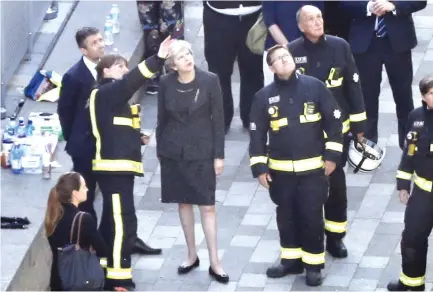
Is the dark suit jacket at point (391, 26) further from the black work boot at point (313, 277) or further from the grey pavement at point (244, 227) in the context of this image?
the black work boot at point (313, 277)

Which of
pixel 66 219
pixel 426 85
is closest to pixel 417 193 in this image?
pixel 426 85

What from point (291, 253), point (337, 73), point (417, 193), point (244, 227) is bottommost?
point (244, 227)

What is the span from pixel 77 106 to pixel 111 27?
3.24 meters

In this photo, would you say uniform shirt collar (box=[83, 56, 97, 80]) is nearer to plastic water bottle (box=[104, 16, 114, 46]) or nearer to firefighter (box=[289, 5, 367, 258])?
firefighter (box=[289, 5, 367, 258])

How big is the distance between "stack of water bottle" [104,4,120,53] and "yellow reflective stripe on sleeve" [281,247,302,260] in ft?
11.7

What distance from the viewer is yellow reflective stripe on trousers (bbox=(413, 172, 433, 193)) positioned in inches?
459

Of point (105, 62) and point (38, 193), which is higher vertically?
point (105, 62)

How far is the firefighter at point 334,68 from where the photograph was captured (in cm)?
1236

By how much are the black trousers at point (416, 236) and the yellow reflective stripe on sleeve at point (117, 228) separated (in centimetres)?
197

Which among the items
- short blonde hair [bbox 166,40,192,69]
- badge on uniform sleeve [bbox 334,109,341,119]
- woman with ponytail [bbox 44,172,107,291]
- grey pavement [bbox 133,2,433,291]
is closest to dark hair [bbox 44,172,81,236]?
woman with ponytail [bbox 44,172,107,291]

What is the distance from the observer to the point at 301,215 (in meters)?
12.0

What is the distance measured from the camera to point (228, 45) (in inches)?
564

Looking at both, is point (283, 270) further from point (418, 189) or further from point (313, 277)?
point (418, 189)

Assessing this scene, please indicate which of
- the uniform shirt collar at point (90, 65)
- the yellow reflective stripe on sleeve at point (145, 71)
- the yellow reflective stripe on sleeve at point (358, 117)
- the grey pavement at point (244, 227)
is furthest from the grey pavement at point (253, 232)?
the yellow reflective stripe on sleeve at point (145, 71)
